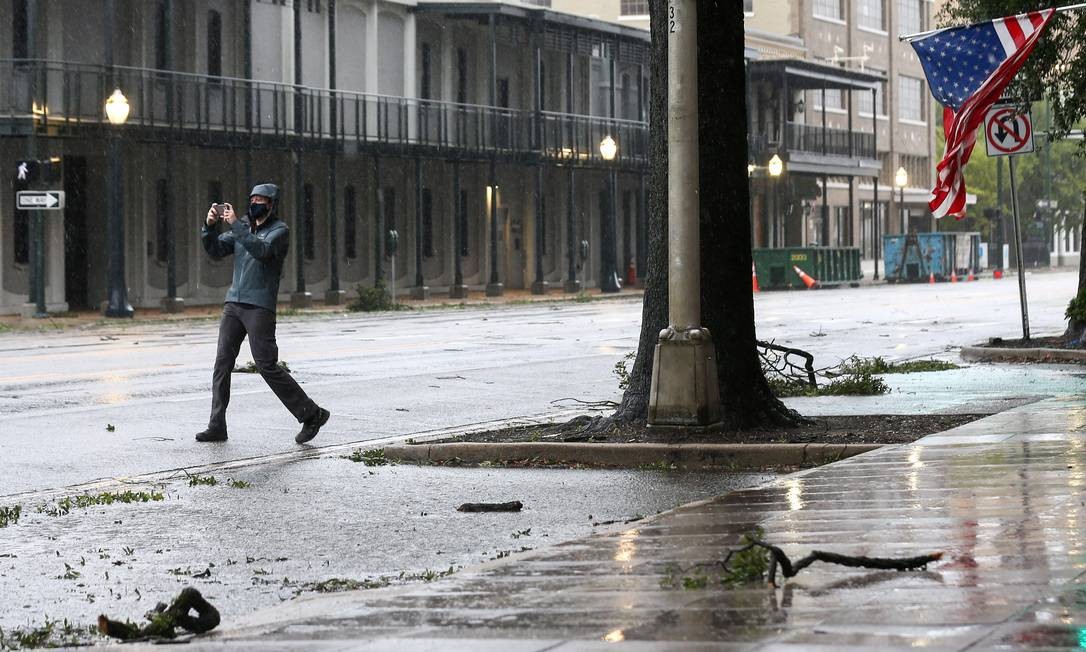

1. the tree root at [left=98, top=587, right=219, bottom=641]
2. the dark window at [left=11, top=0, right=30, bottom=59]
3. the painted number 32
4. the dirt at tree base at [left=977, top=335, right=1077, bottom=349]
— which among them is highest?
the dark window at [left=11, top=0, right=30, bottom=59]

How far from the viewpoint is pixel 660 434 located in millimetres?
11984

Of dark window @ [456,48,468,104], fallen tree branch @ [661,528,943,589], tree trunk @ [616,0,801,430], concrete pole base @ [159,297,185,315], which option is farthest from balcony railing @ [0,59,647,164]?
fallen tree branch @ [661,528,943,589]

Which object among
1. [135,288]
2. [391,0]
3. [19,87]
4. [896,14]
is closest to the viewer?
[19,87]

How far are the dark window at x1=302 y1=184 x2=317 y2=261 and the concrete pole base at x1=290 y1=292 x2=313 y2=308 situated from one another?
357cm

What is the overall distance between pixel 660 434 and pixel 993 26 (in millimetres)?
6679

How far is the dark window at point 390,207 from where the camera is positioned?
151ft

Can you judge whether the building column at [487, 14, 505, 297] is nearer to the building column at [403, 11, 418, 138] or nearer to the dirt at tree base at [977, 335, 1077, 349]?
the building column at [403, 11, 418, 138]

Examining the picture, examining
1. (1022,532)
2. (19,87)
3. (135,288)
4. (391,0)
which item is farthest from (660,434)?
(391,0)

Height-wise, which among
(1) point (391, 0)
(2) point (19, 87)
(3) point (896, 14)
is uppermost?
(3) point (896, 14)

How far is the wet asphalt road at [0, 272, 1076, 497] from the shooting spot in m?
13.0

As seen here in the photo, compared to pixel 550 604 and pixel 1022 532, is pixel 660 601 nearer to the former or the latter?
pixel 550 604

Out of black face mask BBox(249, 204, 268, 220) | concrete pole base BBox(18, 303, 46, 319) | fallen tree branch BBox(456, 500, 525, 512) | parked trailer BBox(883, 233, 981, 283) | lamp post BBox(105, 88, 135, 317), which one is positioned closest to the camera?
fallen tree branch BBox(456, 500, 525, 512)

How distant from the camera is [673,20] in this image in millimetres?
11852

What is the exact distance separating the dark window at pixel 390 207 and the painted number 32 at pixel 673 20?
34248 millimetres
